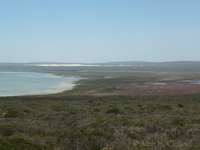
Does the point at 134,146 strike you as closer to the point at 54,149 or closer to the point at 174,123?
the point at 54,149

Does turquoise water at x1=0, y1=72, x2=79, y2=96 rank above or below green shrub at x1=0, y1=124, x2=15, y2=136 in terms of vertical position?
below

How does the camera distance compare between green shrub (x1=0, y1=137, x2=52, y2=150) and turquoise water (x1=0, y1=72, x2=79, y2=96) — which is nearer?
green shrub (x1=0, y1=137, x2=52, y2=150)

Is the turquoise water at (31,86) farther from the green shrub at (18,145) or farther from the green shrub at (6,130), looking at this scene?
the green shrub at (18,145)

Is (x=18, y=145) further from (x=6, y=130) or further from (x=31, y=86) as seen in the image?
(x=31, y=86)

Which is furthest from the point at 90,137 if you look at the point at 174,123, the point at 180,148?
the point at 174,123

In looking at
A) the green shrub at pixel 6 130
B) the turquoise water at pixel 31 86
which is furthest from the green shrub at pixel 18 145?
the turquoise water at pixel 31 86

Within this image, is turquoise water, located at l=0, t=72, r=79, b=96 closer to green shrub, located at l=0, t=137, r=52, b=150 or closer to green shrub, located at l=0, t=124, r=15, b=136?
green shrub, located at l=0, t=124, r=15, b=136

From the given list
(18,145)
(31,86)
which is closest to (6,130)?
(18,145)

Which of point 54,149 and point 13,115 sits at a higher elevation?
point 54,149

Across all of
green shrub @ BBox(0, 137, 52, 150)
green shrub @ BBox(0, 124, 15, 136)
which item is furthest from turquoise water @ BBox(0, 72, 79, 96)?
green shrub @ BBox(0, 137, 52, 150)

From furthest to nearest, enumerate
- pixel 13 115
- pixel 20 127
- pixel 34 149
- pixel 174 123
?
1. pixel 13 115
2. pixel 174 123
3. pixel 20 127
4. pixel 34 149

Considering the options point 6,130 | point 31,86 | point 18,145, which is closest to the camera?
point 18,145
